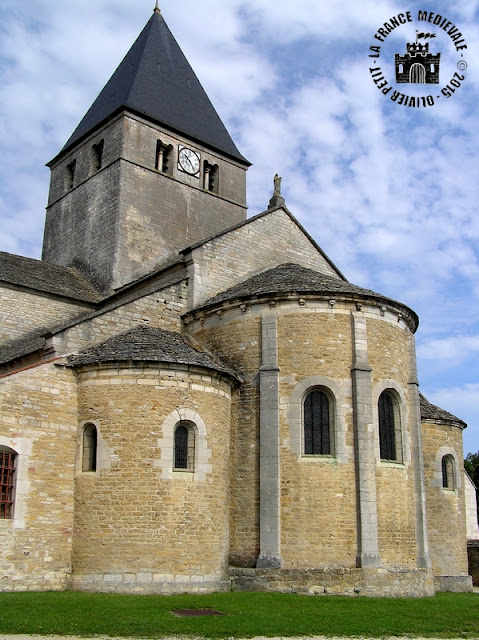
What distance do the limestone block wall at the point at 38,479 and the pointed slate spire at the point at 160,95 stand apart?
16057mm

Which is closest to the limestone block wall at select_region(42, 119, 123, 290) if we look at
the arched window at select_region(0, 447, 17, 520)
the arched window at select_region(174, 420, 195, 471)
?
the arched window at select_region(174, 420, 195, 471)

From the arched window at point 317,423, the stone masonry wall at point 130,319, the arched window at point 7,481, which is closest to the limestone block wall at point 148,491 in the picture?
the stone masonry wall at point 130,319

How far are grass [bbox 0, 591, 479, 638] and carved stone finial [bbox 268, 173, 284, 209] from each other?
14.5 m

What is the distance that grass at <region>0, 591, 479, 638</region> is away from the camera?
10.9 metres

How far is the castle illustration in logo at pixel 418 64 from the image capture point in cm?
1769

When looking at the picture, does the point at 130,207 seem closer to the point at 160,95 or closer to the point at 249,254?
the point at 249,254

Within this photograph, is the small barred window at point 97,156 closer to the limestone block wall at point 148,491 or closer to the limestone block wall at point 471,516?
the limestone block wall at point 148,491

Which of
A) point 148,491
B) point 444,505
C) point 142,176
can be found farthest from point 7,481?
point 142,176

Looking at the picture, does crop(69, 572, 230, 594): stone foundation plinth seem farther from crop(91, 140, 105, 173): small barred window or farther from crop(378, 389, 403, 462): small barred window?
crop(91, 140, 105, 173): small barred window

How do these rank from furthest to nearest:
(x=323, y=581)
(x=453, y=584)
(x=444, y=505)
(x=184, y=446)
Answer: (x=444, y=505), (x=453, y=584), (x=184, y=446), (x=323, y=581)

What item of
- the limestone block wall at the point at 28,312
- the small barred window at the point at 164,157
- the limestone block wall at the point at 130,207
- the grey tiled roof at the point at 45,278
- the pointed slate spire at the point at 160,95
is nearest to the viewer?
the limestone block wall at the point at 28,312

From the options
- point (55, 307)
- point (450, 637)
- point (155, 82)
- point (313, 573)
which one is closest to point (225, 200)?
point (155, 82)

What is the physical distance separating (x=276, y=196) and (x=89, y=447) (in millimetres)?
12712

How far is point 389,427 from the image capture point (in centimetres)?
1961
